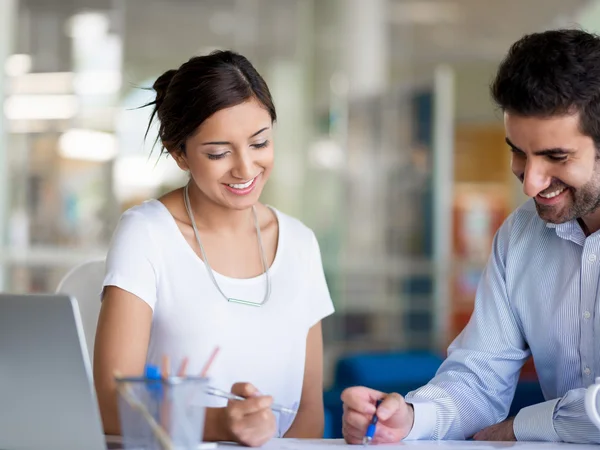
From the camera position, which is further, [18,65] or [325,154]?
[325,154]

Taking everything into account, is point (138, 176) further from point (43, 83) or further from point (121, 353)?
point (121, 353)

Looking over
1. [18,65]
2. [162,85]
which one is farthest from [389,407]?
[18,65]

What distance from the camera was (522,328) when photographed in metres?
1.84

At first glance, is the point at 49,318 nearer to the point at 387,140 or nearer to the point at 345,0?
the point at 387,140

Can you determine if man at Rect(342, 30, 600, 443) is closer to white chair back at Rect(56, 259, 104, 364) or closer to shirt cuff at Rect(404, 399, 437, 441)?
shirt cuff at Rect(404, 399, 437, 441)

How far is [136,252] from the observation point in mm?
1814

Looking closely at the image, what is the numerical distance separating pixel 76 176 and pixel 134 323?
16.6ft

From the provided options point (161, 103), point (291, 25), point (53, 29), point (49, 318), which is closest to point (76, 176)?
point (53, 29)

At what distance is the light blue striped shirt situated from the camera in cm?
175

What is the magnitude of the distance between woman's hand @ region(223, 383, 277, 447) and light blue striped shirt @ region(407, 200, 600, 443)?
1.18 ft

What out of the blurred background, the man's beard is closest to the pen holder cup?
the man's beard

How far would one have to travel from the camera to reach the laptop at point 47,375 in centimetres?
124

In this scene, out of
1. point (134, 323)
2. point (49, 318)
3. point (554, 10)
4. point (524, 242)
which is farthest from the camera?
point (554, 10)

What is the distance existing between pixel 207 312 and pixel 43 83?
5.02 meters
